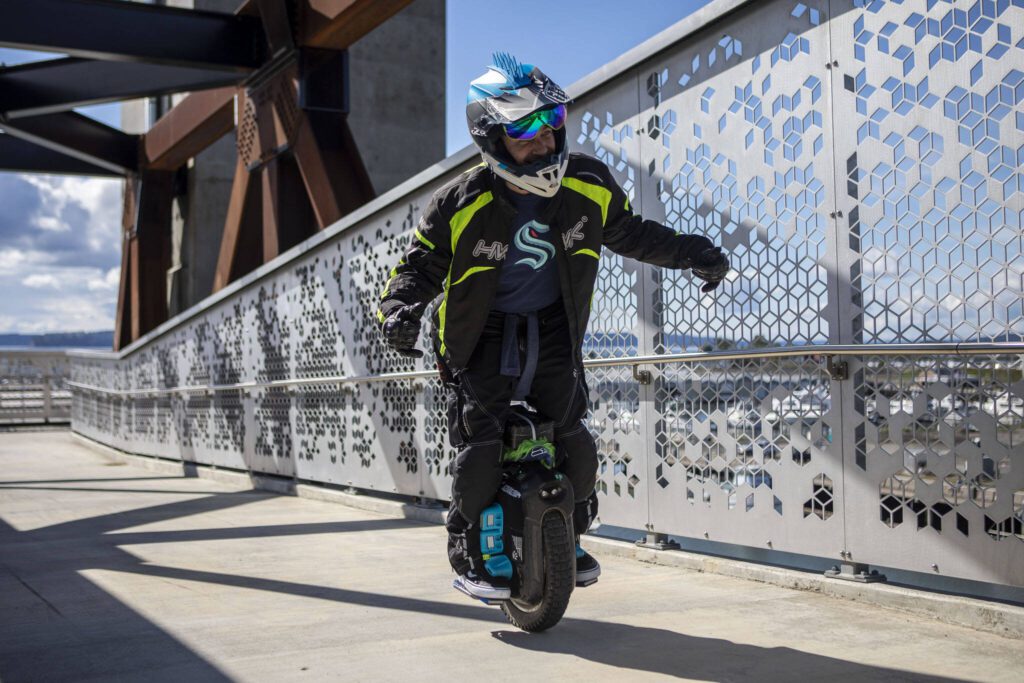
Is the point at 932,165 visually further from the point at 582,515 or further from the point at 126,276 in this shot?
the point at 126,276

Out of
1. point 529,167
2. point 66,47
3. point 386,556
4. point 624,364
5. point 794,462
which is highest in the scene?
point 66,47

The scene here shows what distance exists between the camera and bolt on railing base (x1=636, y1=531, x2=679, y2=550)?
205 inches

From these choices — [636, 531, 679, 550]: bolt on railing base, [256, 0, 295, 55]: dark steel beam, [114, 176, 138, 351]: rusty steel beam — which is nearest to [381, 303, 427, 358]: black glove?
[636, 531, 679, 550]: bolt on railing base

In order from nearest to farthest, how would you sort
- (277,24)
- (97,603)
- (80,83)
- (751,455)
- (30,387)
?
1. (97,603)
2. (751,455)
3. (277,24)
4. (80,83)
5. (30,387)

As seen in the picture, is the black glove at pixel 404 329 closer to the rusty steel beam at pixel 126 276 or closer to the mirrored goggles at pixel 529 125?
the mirrored goggles at pixel 529 125

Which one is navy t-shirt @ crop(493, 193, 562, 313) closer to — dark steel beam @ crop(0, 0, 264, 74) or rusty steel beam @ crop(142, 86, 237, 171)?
dark steel beam @ crop(0, 0, 264, 74)

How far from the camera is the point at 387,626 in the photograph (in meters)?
3.94

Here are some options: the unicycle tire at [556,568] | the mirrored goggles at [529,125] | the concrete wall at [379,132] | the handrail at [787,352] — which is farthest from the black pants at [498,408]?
the concrete wall at [379,132]

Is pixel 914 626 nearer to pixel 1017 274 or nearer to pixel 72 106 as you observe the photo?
pixel 1017 274

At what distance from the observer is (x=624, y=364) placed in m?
5.37

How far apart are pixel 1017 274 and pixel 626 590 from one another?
1991 millimetres

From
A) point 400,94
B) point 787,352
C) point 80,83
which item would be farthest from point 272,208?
point 787,352

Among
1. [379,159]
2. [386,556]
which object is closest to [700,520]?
[386,556]

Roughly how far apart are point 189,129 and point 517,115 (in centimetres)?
1349
